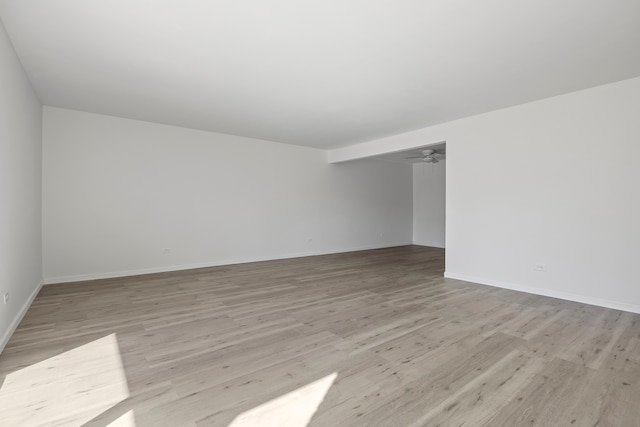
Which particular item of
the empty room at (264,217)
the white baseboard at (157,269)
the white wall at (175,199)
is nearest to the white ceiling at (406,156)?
the white wall at (175,199)

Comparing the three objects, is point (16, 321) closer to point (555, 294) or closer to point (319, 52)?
point (319, 52)

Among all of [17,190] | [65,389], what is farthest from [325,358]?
[17,190]

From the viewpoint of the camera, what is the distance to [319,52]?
2859mm

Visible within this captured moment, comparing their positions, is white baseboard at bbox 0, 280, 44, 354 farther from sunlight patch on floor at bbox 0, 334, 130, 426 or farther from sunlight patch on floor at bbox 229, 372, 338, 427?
sunlight patch on floor at bbox 229, 372, 338, 427

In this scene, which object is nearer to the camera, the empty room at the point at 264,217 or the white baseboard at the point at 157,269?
Result: the empty room at the point at 264,217

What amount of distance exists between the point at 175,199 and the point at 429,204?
7.21 metres

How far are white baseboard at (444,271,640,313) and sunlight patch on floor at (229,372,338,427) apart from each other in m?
3.65

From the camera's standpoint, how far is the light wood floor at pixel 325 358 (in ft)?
5.69

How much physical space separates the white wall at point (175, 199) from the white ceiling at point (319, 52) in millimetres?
853

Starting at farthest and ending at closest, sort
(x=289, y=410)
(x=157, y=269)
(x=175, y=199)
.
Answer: (x=175, y=199) → (x=157, y=269) → (x=289, y=410)

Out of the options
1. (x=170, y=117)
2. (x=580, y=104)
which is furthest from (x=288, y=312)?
(x=580, y=104)

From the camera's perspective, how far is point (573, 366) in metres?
2.23

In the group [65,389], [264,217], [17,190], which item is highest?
[17,190]

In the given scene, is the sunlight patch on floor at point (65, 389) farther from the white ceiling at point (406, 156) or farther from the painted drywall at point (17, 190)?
the white ceiling at point (406, 156)
